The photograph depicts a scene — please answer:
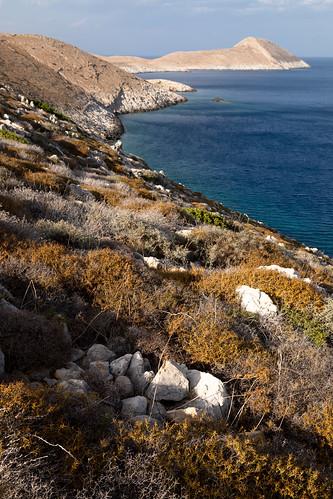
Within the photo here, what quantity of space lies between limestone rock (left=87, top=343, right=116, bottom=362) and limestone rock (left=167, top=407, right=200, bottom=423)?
1076mm

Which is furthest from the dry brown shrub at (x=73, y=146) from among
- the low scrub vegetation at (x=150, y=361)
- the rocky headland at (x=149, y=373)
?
the rocky headland at (x=149, y=373)

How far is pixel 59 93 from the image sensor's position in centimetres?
8319

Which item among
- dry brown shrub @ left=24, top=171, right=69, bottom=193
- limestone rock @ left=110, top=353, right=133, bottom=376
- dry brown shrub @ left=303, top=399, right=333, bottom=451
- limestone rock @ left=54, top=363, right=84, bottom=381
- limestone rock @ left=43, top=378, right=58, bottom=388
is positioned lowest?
dry brown shrub @ left=303, top=399, right=333, bottom=451

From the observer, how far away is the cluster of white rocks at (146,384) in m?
3.89

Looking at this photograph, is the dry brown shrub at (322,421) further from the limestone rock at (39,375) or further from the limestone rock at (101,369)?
the limestone rock at (39,375)

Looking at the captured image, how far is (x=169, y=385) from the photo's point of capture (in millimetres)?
4316

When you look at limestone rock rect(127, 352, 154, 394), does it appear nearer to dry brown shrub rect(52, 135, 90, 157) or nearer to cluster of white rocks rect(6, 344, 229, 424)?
cluster of white rocks rect(6, 344, 229, 424)

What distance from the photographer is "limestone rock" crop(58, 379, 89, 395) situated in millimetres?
3643

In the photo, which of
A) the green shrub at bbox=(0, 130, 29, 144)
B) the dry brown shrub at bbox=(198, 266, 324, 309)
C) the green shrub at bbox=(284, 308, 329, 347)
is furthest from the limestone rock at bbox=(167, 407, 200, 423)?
the green shrub at bbox=(0, 130, 29, 144)

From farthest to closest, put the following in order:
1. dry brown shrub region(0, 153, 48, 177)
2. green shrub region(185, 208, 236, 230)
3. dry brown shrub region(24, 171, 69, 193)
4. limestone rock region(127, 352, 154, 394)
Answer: green shrub region(185, 208, 236, 230) < dry brown shrub region(0, 153, 48, 177) < dry brown shrub region(24, 171, 69, 193) < limestone rock region(127, 352, 154, 394)

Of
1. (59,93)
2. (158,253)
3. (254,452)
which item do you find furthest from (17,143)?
(59,93)

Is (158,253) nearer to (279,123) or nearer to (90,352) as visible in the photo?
(90,352)

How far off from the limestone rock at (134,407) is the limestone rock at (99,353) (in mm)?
774

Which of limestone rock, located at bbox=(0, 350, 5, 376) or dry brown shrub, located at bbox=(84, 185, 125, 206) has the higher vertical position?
dry brown shrub, located at bbox=(84, 185, 125, 206)
